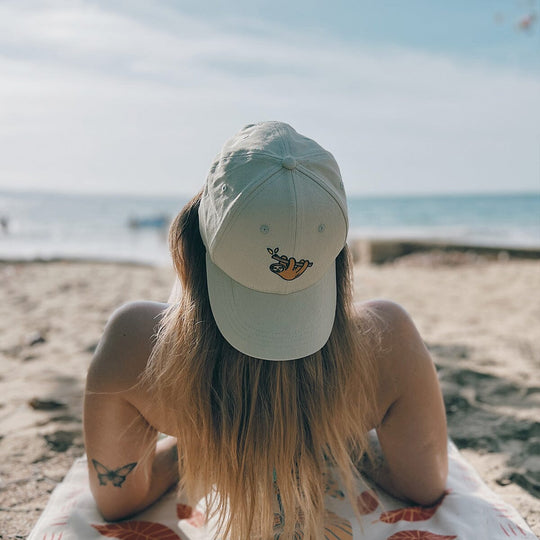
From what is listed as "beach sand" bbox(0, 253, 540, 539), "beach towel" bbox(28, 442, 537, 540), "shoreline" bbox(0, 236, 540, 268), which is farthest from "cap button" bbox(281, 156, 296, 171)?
"shoreline" bbox(0, 236, 540, 268)

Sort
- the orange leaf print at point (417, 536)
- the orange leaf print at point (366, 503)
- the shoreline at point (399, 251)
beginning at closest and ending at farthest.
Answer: the orange leaf print at point (417, 536), the orange leaf print at point (366, 503), the shoreline at point (399, 251)

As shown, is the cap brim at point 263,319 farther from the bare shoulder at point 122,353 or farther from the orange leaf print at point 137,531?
the orange leaf print at point 137,531

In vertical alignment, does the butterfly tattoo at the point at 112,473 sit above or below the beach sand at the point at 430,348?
above

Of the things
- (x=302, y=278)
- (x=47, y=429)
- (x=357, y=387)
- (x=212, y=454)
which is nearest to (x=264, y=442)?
(x=212, y=454)

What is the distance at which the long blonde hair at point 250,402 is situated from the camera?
1.08 metres

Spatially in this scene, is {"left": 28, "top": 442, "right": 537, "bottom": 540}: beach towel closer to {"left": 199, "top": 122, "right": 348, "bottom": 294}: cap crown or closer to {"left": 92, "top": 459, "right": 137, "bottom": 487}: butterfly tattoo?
{"left": 92, "top": 459, "right": 137, "bottom": 487}: butterfly tattoo

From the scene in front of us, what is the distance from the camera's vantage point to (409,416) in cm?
136

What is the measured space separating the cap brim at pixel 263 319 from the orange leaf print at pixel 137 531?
702mm

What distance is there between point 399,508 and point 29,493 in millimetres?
1192

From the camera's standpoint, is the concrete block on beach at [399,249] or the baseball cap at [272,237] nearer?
the baseball cap at [272,237]

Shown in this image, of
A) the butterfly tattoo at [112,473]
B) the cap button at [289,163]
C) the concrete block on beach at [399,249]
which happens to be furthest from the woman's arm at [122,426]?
the concrete block on beach at [399,249]

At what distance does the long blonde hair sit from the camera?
1.08 meters

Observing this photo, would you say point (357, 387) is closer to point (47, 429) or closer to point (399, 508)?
point (399, 508)

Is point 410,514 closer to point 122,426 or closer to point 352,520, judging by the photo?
point 352,520
